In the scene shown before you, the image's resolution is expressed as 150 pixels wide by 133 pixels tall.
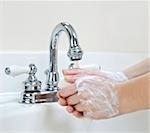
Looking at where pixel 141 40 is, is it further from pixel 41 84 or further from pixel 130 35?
pixel 41 84

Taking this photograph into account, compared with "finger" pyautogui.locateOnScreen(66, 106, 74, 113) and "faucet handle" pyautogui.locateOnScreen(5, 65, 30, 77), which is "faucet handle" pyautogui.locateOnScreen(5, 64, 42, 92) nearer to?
"faucet handle" pyautogui.locateOnScreen(5, 65, 30, 77)

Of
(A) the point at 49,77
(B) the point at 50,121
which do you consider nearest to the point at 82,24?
(A) the point at 49,77

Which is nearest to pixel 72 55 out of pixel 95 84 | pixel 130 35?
pixel 95 84

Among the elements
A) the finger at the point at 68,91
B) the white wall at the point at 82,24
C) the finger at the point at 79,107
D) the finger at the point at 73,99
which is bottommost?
the finger at the point at 79,107

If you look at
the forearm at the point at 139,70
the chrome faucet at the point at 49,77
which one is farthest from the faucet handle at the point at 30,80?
the forearm at the point at 139,70

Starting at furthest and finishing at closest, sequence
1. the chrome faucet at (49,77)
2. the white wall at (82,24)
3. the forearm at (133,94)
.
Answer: the white wall at (82,24) → the chrome faucet at (49,77) → the forearm at (133,94)

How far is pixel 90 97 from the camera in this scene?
691 millimetres

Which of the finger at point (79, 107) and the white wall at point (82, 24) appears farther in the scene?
the white wall at point (82, 24)

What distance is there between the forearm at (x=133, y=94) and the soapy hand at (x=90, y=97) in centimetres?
1

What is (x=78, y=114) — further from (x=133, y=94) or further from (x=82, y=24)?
(x=82, y=24)

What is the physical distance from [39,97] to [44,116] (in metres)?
0.06

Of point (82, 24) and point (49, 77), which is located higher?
point (82, 24)

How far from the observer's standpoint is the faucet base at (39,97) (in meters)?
0.81

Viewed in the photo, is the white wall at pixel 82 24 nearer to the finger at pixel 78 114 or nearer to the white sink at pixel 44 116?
the white sink at pixel 44 116
